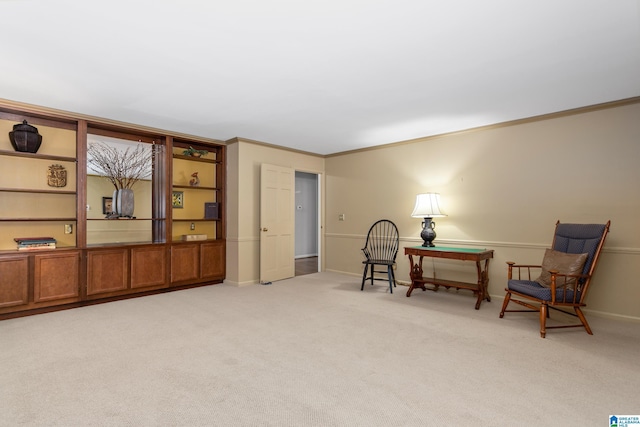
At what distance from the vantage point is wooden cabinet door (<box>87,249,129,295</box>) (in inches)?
163

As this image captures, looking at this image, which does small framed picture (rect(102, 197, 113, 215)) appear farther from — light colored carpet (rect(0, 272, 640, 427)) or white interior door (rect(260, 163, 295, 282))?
white interior door (rect(260, 163, 295, 282))

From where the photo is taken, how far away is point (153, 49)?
A: 2537 millimetres

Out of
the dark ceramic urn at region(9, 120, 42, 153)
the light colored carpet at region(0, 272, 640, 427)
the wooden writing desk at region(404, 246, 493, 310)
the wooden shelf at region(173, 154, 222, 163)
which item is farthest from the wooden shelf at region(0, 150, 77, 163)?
the wooden writing desk at region(404, 246, 493, 310)

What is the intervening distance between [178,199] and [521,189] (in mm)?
5008

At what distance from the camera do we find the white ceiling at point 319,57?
2.08m

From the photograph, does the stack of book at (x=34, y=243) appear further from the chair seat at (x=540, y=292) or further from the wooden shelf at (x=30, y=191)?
the chair seat at (x=540, y=292)

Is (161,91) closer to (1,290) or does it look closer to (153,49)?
(153,49)

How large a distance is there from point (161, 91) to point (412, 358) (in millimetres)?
3493

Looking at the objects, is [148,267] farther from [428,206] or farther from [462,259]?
[462,259]

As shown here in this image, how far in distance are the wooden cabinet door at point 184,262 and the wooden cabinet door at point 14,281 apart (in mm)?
1649

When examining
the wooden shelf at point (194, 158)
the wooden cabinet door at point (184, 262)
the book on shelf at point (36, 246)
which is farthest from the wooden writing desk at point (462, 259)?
the book on shelf at point (36, 246)

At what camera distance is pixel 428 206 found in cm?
479

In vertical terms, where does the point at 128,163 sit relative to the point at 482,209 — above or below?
above

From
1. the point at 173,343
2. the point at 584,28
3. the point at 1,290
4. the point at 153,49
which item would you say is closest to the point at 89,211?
the point at 1,290
